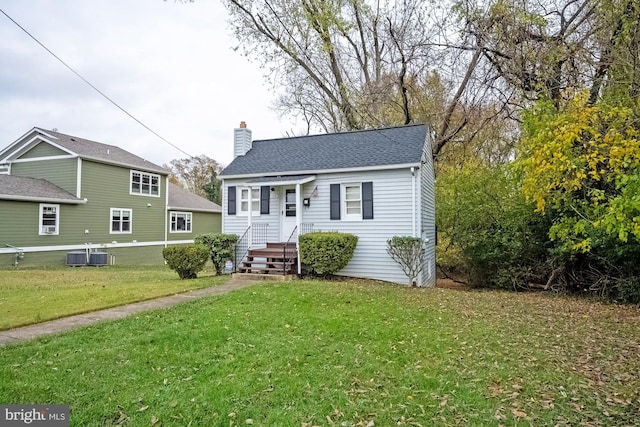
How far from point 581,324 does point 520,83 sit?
659 cm

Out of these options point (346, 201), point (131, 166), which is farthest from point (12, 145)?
point (346, 201)

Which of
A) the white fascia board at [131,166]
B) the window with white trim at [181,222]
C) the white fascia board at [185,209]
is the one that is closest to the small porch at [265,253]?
the white fascia board at [131,166]

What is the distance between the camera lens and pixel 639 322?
21.9 ft

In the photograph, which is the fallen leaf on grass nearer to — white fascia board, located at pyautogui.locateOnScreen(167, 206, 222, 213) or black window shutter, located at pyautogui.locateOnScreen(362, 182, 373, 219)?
black window shutter, located at pyautogui.locateOnScreen(362, 182, 373, 219)

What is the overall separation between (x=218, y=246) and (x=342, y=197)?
4108 millimetres

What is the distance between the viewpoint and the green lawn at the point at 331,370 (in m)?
3.31

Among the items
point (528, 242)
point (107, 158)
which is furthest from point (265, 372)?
point (107, 158)

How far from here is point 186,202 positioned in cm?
2586

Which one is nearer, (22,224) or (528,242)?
(528,242)

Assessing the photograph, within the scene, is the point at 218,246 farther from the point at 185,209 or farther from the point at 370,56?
the point at 185,209

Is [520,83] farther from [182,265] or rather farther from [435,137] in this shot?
[182,265]

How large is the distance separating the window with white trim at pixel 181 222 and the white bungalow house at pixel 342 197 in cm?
1255

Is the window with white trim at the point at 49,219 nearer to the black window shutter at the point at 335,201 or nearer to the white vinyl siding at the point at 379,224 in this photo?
the white vinyl siding at the point at 379,224

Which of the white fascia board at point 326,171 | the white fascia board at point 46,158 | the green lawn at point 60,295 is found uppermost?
the white fascia board at point 46,158
